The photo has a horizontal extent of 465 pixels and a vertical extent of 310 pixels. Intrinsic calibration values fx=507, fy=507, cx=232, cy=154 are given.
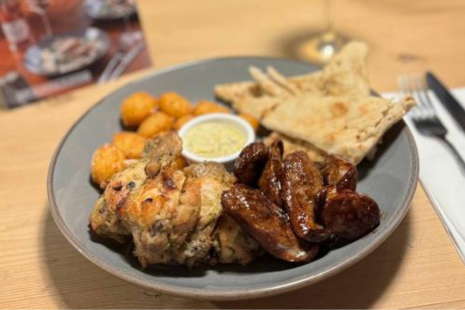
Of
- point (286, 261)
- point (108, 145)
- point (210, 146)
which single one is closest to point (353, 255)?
point (286, 261)

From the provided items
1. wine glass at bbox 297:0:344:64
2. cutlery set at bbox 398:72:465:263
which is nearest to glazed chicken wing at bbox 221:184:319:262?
cutlery set at bbox 398:72:465:263

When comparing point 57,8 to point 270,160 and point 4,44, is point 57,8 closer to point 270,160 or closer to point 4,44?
point 4,44

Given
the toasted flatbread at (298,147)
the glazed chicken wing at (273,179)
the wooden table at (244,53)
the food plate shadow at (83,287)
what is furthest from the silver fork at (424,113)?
the food plate shadow at (83,287)

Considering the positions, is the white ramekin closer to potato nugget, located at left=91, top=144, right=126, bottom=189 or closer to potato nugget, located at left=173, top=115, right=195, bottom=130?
potato nugget, located at left=173, top=115, right=195, bottom=130

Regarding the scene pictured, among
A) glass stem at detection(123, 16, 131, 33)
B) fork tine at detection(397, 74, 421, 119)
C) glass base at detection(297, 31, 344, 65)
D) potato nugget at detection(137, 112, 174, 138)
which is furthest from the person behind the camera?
glass base at detection(297, 31, 344, 65)

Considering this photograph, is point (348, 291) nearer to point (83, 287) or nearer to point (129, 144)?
point (83, 287)

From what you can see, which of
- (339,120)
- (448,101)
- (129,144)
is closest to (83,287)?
(129,144)
